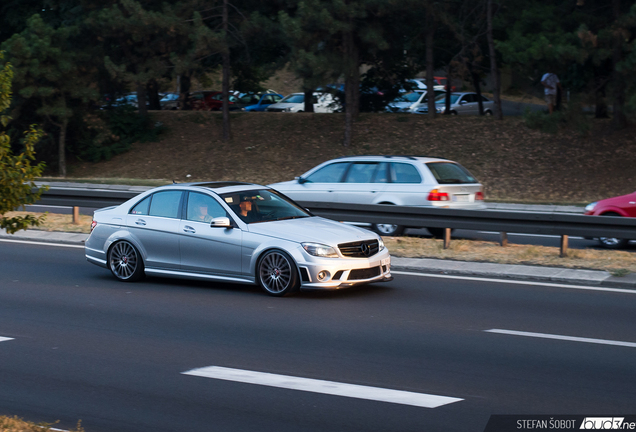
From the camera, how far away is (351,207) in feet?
46.7

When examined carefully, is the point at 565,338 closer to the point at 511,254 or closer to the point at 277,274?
the point at 277,274

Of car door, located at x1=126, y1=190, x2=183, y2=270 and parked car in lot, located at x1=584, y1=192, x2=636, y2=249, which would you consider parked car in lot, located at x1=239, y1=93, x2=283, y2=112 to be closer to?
parked car in lot, located at x1=584, y1=192, x2=636, y2=249

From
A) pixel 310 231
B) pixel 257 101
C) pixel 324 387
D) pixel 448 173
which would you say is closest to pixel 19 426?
pixel 324 387

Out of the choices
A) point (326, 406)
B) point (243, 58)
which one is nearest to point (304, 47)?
point (243, 58)

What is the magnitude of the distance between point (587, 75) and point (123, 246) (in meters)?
22.7

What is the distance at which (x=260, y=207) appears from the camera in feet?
34.2

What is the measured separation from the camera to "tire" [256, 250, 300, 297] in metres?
9.44

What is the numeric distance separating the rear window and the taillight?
261 millimetres

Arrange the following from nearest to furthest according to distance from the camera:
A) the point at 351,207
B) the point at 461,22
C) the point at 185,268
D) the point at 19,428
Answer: the point at 19,428
the point at 185,268
the point at 351,207
the point at 461,22

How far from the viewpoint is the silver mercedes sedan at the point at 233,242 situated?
370 inches

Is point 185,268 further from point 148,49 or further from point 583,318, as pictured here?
point 148,49

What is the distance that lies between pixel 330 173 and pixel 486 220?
4058 mm

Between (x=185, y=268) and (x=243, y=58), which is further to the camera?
A: (x=243, y=58)

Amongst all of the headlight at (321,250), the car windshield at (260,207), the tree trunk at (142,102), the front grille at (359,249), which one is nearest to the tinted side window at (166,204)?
the car windshield at (260,207)
